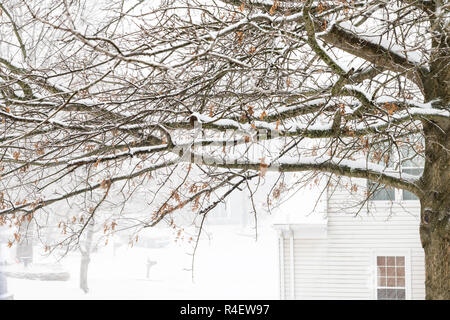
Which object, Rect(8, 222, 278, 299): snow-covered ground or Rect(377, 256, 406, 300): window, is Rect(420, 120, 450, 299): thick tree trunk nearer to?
Rect(377, 256, 406, 300): window

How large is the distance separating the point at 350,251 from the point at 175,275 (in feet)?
59.4

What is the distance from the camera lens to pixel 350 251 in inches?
494

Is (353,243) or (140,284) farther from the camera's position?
(140,284)

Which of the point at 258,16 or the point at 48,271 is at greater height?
the point at 258,16

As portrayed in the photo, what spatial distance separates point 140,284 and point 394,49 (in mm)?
22959

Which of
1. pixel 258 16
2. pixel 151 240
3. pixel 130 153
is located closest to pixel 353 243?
pixel 130 153

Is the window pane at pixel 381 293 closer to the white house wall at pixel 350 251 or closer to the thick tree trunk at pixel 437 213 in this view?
the white house wall at pixel 350 251

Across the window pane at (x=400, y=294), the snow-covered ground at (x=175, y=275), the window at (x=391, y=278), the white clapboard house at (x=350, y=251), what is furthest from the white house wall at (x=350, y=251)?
the snow-covered ground at (x=175, y=275)

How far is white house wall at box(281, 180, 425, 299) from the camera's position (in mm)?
12367

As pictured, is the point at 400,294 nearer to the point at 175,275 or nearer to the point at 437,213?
the point at 437,213

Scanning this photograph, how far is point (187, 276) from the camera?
97.8 ft

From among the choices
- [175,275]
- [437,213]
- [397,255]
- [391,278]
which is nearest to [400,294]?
[391,278]
